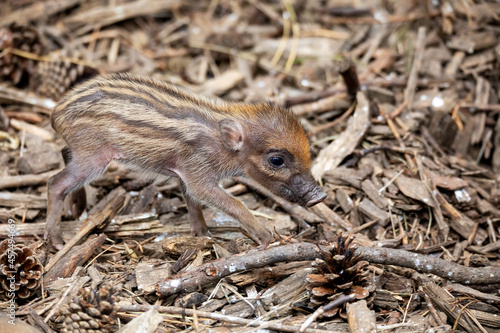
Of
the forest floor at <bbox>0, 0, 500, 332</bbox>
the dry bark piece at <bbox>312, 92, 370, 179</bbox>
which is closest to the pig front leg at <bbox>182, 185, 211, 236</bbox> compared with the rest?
the forest floor at <bbox>0, 0, 500, 332</bbox>

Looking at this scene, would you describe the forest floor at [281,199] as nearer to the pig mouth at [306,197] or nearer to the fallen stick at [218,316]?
the fallen stick at [218,316]

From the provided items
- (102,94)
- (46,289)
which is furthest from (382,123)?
(46,289)

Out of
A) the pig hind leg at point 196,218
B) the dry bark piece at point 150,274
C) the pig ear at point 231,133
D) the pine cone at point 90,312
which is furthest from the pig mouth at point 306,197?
the pine cone at point 90,312

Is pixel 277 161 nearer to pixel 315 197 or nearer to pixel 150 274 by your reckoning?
pixel 315 197

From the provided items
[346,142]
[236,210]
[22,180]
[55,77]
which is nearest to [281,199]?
[236,210]

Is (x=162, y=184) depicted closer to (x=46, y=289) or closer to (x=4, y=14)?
(x=46, y=289)

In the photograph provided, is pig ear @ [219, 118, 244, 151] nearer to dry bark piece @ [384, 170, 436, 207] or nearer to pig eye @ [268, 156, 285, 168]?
pig eye @ [268, 156, 285, 168]
